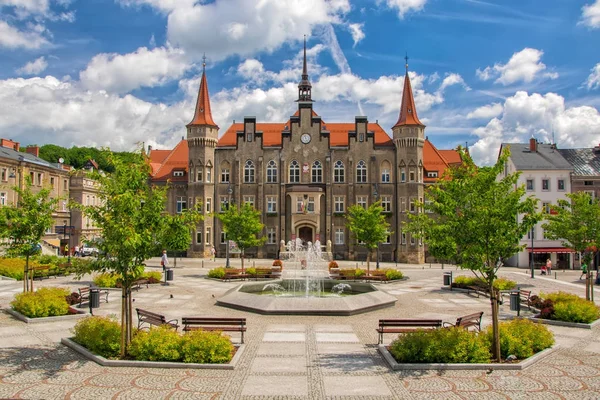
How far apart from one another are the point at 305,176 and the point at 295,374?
48.3 meters

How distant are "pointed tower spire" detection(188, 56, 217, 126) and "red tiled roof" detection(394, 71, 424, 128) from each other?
74.4 ft

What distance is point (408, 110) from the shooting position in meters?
60.2

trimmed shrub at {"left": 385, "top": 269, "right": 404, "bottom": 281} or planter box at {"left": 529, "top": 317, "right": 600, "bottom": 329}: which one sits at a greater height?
trimmed shrub at {"left": 385, "top": 269, "right": 404, "bottom": 281}

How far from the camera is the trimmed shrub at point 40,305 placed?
19.8 m

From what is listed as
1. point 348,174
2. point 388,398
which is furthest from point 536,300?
point 348,174

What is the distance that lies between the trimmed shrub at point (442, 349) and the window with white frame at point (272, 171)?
47945 millimetres

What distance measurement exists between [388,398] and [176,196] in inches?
2141

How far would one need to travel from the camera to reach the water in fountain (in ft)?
99.5

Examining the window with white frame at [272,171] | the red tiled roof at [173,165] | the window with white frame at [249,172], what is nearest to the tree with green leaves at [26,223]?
the window with white frame at [249,172]

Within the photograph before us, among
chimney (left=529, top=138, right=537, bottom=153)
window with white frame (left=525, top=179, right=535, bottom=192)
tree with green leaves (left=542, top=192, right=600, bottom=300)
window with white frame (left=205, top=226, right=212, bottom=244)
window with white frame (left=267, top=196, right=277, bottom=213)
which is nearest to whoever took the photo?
tree with green leaves (left=542, top=192, right=600, bottom=300)

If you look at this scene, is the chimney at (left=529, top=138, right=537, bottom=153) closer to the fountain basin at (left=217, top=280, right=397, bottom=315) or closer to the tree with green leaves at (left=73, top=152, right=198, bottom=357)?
the fountain basin at (left=217, top=280, right=397, bottom=315)

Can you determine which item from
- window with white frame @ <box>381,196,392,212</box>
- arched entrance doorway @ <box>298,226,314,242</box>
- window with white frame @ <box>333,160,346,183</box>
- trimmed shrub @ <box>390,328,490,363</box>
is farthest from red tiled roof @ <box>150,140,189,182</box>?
trimmed shrub @ <box>390,328,490,363</box>

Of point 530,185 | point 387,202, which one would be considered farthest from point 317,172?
point 530,185

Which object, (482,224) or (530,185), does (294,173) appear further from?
(482,224)
